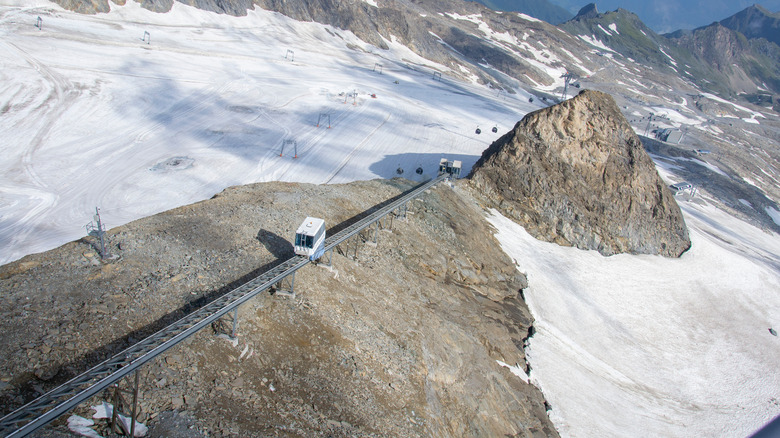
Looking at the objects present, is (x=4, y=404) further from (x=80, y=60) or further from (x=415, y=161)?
(x=80, y=60)

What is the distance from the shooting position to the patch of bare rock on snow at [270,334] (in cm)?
1118

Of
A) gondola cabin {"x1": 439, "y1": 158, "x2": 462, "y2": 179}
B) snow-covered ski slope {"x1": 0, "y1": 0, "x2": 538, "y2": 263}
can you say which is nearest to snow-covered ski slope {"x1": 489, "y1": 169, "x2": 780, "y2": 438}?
gondola cabin {"x1": 439, "y1": 158, "x2": 462, "y2": 179}

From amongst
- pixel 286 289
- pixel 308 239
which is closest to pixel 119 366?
pixel 286 289

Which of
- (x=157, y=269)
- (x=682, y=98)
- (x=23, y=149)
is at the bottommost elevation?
(x=23, y=149)

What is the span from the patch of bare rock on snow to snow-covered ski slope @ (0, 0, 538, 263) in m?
11.2

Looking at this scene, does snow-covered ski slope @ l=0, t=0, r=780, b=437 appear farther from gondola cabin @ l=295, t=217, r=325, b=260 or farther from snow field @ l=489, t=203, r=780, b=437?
gondola cabin @ l=295, t=217, r=325, b=260

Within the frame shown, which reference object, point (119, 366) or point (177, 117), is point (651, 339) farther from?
point (177, 117)

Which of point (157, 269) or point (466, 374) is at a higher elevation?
point (157, 269)

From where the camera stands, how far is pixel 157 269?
50.5 ft

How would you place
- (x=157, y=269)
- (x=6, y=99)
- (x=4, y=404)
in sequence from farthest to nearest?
(x=6, y=99) → (x=157, y=269) → (x=4, y=404)

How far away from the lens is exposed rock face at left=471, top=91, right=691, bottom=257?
38156 mm

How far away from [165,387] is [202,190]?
23361 millimetres

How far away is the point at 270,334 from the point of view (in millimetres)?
13812

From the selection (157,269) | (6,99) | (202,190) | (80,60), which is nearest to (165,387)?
(157,269)
